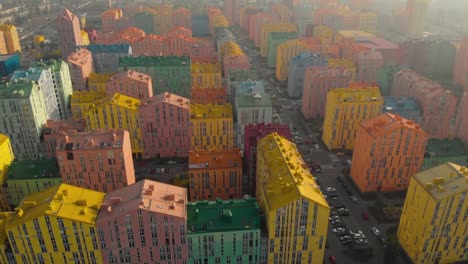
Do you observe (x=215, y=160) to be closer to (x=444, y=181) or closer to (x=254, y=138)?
(x=254, y=138)

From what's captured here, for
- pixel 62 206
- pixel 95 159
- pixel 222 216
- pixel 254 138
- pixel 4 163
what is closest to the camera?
pixel 62 206

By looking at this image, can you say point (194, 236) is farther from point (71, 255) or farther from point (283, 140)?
point (283, 140)

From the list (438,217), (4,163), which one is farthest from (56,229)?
(438,217)

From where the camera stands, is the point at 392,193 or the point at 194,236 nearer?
the point at 194,236

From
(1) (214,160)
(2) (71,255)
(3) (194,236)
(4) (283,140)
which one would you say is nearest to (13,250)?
(2) (71,255)

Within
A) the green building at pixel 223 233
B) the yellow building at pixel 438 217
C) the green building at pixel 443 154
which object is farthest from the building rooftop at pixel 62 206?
the green building at pixel 443 154
